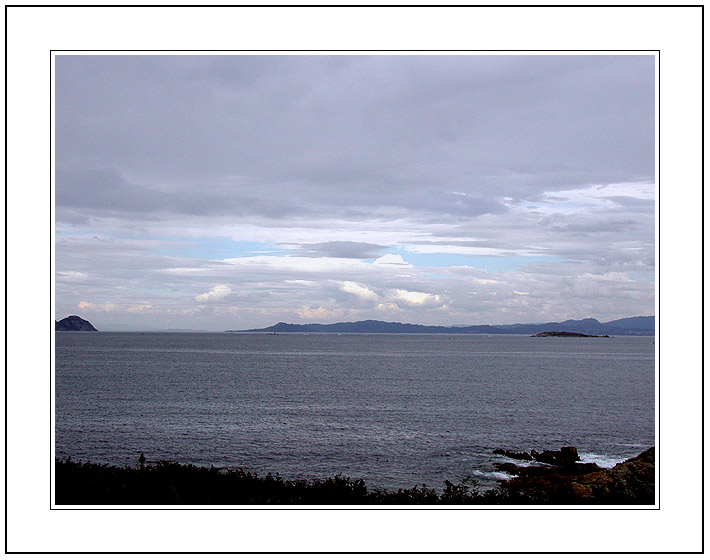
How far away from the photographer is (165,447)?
18.4 m

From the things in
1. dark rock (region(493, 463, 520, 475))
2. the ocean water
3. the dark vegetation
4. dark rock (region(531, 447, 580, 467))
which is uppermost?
the dark vegetation

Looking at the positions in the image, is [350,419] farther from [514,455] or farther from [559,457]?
[559,457]

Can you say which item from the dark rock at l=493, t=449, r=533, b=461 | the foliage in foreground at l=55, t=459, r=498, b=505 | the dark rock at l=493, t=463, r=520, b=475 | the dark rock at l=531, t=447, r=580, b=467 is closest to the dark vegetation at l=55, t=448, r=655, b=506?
the foliage in foreground at l=55, t=459, r=498, b=505

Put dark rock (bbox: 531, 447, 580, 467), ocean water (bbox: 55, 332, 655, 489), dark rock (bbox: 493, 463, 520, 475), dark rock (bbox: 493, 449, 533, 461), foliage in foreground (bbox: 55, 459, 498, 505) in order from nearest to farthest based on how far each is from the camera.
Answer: foliage in foreground (bbox: 55, 459, 498, 505)
dark rock (bbox: 493, 463, 520, 475)
ocean water (bbox: 55, 332, 655, 489)
dark rock (bbox: 531, 447, 580, 467)
dark rock (bbox: 493, 449, 533, 461)

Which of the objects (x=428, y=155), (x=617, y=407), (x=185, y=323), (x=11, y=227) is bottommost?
(x=617, y=407)

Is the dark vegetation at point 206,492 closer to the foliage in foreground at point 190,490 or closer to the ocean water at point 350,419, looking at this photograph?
the foliage in foreground at point 190,490

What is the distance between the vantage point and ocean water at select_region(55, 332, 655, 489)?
16391 mm

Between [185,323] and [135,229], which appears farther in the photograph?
[135,229]

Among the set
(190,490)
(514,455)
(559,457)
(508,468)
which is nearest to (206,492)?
(190,490)

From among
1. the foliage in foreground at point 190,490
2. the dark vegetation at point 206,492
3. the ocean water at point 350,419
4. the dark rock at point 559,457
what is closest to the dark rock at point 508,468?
the ocean water at point 350,419

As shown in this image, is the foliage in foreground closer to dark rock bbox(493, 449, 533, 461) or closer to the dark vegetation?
the dark vegetation
